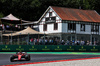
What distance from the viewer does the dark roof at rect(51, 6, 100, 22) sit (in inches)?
1889

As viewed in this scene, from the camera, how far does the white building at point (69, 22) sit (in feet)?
154

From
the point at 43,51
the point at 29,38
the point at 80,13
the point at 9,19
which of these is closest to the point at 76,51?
the point at 43,51

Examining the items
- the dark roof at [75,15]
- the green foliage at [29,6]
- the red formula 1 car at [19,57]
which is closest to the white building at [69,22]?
the dark roof at [75,15]

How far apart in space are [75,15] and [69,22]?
313 centimetres

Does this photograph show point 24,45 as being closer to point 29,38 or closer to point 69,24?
point 29,38

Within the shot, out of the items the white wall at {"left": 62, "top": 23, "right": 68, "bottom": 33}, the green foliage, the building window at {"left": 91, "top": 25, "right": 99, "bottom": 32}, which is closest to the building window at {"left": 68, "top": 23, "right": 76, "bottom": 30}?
the white wall at {"left": 62, "top": 23, "right": 68, "bottom": 33}

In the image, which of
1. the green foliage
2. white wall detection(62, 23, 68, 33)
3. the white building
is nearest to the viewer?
white wall detection(62, 23, 68, 33)

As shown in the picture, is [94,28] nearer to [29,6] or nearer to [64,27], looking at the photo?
[64,27]

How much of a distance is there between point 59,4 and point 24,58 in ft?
167

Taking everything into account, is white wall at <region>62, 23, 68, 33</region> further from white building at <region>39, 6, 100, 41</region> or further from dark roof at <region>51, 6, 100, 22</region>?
dark roof at <region>51, 6, 100, 22</region>

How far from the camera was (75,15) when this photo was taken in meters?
49.8

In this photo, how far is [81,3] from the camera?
68.8 metres

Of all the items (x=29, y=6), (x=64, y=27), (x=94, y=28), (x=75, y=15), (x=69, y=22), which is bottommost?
(x=94, y=28)

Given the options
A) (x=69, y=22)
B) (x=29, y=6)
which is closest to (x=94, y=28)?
(x=69, y=22)
